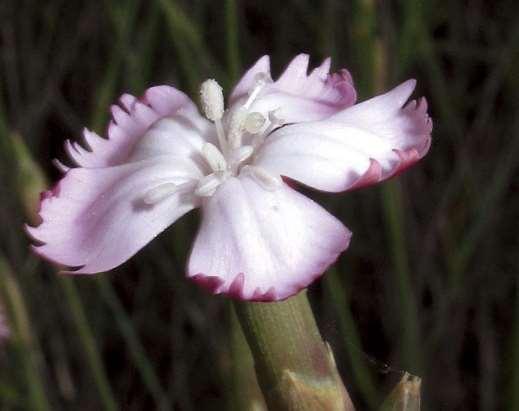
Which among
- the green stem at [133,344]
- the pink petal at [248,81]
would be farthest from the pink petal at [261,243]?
the green stem at [133,344]

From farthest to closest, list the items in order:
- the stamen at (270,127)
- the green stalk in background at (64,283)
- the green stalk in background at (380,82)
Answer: the green stalk in background at (380,82) < the green stalk in background at (64,283) < the stamen at (270,127)

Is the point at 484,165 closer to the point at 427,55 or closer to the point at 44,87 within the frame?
the point at 427,55

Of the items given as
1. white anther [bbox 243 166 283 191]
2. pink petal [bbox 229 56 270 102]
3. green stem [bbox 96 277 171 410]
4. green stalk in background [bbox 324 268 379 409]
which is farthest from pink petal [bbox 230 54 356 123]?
green stem [bbox 96 277 171 410]

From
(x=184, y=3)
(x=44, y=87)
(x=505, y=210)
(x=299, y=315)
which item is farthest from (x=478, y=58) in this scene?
(x=299, y=315)

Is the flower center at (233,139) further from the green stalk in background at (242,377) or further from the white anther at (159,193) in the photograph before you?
the green stalk in background at (242,377)

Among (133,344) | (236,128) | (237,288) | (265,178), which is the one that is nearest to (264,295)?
(237,288)

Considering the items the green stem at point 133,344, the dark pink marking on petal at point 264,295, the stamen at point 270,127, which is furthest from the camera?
the green stem at point 133,344

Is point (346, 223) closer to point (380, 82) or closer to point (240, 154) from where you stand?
point (380, 82)
